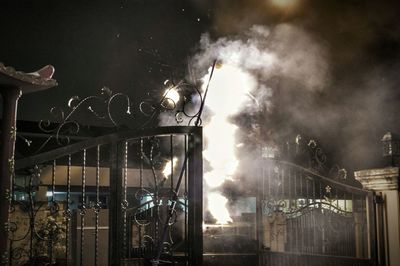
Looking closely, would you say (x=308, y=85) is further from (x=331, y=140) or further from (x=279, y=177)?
(x=279, y=177)

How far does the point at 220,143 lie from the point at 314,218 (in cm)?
371

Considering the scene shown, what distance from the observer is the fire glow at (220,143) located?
11.8 meters

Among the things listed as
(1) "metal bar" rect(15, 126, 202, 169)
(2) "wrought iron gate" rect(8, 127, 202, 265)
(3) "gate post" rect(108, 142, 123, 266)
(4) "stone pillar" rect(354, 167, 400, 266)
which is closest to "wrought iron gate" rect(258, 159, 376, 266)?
(4) "stone pillar" rect(354, 167, 400, 266)

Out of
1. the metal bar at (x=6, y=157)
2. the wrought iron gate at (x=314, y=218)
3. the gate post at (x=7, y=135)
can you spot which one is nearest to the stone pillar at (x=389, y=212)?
the wrought iron gate at (x=314, y=218)

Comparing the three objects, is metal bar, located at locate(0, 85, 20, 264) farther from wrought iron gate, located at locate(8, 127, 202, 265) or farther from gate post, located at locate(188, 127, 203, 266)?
gate post, located at locate(188, 127, 203, 266)

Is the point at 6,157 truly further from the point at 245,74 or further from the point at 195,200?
the point at 245,74

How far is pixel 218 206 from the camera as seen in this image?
12.2m

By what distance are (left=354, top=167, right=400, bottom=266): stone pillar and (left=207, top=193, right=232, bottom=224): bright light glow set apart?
4.31 metres

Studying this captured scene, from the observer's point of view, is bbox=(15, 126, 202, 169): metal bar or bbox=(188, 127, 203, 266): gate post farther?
bbox=(188, 127, 203, 266): gate post

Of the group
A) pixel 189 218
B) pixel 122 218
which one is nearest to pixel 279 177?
pixel 189 218

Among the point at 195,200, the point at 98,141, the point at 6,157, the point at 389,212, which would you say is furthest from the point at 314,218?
the point at 6,157

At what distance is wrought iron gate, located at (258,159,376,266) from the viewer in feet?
28.6

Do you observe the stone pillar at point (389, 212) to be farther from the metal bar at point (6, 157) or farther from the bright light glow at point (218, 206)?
the metal bar at point (6, 157)

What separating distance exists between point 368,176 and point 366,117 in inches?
366
